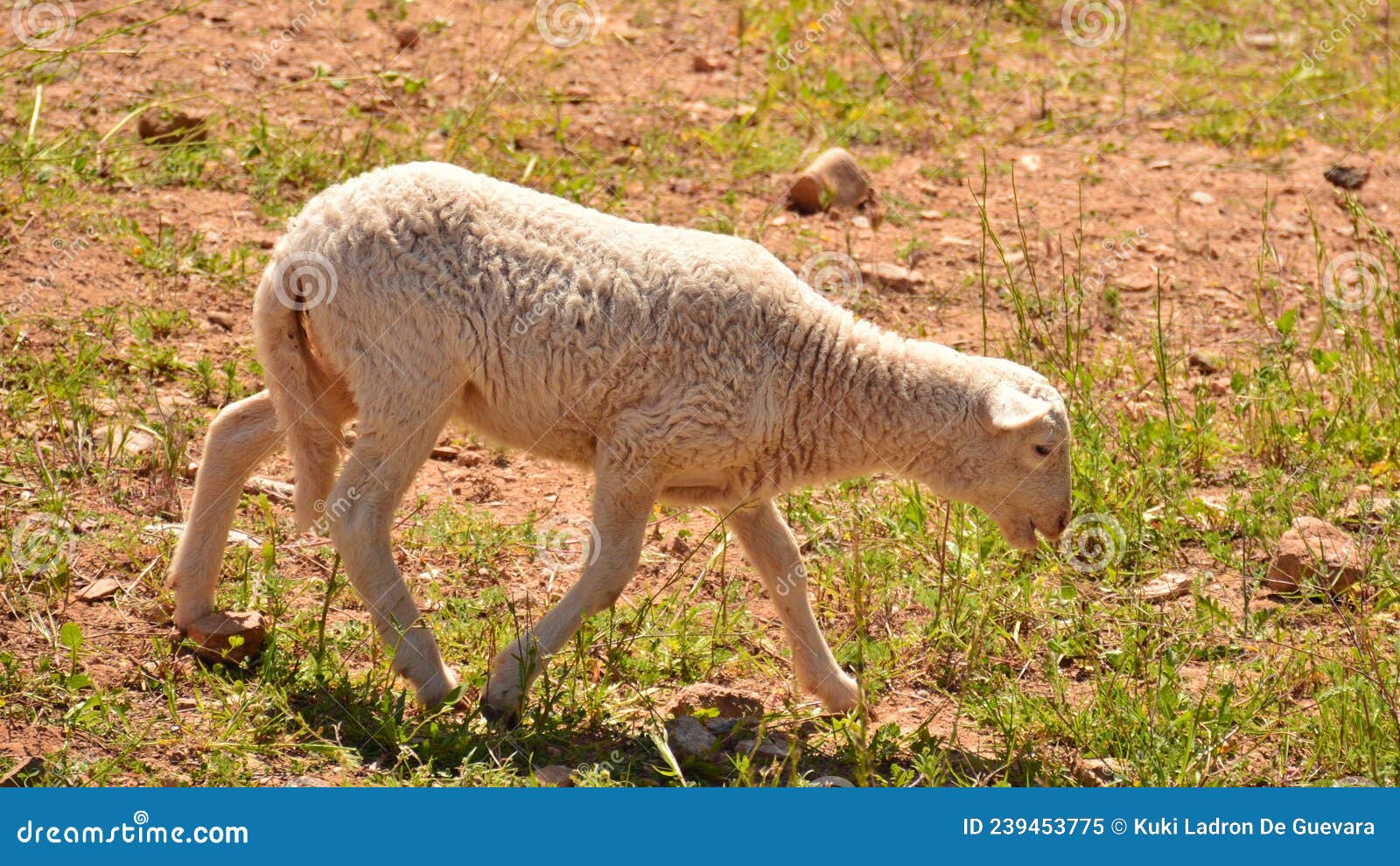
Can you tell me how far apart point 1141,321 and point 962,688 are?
3441 mm

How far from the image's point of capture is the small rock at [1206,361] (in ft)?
26.2

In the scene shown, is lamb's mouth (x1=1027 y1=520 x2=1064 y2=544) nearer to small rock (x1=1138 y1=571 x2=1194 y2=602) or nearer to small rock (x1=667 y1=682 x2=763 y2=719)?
small rock (x1=1138 y1=571 x2=1194 y2=602)

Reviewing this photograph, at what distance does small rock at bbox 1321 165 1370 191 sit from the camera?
9.82 meters

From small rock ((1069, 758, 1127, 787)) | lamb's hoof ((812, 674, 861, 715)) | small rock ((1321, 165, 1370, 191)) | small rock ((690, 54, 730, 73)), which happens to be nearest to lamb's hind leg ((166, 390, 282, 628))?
lamb's hoof ((812, 674, 861, 715))

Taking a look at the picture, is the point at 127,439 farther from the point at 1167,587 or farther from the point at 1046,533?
the point at 1167,587

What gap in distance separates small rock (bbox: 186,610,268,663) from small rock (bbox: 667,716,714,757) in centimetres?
152

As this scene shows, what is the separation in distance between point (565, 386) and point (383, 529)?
0.81m

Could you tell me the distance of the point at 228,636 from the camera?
539cm

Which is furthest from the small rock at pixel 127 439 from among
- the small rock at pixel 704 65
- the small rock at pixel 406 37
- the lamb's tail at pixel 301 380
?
the small rock at pixel 704 65

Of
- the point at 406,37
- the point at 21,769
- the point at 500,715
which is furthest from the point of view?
the point at 406,37

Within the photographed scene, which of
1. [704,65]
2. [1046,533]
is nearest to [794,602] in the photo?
[1046,533]

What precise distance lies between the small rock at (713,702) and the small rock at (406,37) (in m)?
6.06

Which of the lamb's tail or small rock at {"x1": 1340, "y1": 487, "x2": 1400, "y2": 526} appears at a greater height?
the lamb's tail

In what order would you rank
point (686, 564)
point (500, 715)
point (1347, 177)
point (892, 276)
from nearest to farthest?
point (500, 715) < point (686, 564) < point (892, 276) < point (1347, 177)
